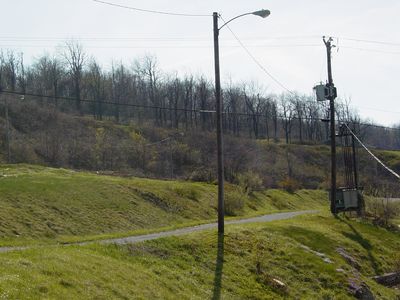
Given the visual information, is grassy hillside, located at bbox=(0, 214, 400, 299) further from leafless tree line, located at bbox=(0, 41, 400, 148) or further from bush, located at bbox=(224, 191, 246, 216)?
leafless tree line, located at bbox=(0, 41, 400, 148)

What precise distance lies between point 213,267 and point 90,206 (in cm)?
1390

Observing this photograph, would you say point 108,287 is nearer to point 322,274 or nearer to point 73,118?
point 322,274

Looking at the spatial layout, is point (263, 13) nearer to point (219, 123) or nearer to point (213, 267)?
point (219, 123)

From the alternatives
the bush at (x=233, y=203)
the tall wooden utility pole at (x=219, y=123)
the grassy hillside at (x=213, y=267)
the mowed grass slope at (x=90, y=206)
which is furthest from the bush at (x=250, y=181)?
the tall wooden utility pole at (x=219, y=123)

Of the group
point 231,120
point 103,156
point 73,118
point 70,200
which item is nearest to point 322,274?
point 70,200

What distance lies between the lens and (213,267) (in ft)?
53.3

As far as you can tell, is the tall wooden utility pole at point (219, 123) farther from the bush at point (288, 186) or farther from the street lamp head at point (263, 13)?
the bush at point (288, 186)

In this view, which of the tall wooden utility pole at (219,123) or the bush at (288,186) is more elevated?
the tall wooden utility pole at (219,123)

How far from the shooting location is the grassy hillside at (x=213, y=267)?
1084 centimetres

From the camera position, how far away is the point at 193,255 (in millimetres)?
16672

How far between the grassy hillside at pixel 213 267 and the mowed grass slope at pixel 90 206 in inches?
228

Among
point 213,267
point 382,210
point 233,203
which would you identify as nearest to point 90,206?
point 233,203

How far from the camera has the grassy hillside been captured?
10.8 metres

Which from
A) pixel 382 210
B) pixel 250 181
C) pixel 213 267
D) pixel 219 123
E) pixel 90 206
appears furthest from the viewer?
pixel 250 181
